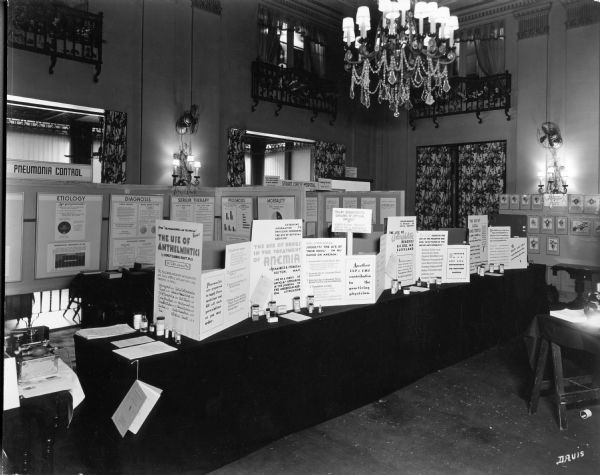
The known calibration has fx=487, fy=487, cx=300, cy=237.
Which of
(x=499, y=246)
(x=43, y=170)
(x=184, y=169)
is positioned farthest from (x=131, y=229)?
(x=184, y=169)

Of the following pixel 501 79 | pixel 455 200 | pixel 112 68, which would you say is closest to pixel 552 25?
pixel 501 79

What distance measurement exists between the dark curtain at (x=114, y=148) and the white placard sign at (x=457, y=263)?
5.65 metres

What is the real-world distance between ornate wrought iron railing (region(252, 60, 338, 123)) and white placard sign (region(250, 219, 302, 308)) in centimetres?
714

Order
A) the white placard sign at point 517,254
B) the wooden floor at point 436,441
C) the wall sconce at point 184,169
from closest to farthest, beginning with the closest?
the wooden floor at point 436,441 < the white placard sign at point 517,254 < the wall sconce at point 184,169

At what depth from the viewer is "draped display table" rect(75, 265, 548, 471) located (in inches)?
85.9

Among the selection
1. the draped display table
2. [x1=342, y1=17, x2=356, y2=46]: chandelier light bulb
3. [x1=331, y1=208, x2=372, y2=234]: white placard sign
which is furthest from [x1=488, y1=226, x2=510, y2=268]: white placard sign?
[x1=342, y1=17, x2=356, y2=46]: chandelier light bulb

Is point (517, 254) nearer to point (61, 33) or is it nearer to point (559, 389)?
point (559, 389)

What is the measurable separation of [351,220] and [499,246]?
2.18 m

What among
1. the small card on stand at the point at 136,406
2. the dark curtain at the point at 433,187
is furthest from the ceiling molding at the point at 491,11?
the small card on stand at the point at 136,406

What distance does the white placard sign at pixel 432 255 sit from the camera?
4.14 metres

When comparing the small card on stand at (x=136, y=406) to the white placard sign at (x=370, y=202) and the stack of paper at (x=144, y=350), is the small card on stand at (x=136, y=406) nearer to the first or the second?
the stack of paper at (x=144, y=350)

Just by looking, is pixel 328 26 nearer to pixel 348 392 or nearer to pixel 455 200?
pixel 455 200

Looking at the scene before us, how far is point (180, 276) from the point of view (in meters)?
2.47

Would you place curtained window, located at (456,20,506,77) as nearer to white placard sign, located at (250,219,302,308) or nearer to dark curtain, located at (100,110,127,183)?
dark curtain, located at (100,110,127,183)
